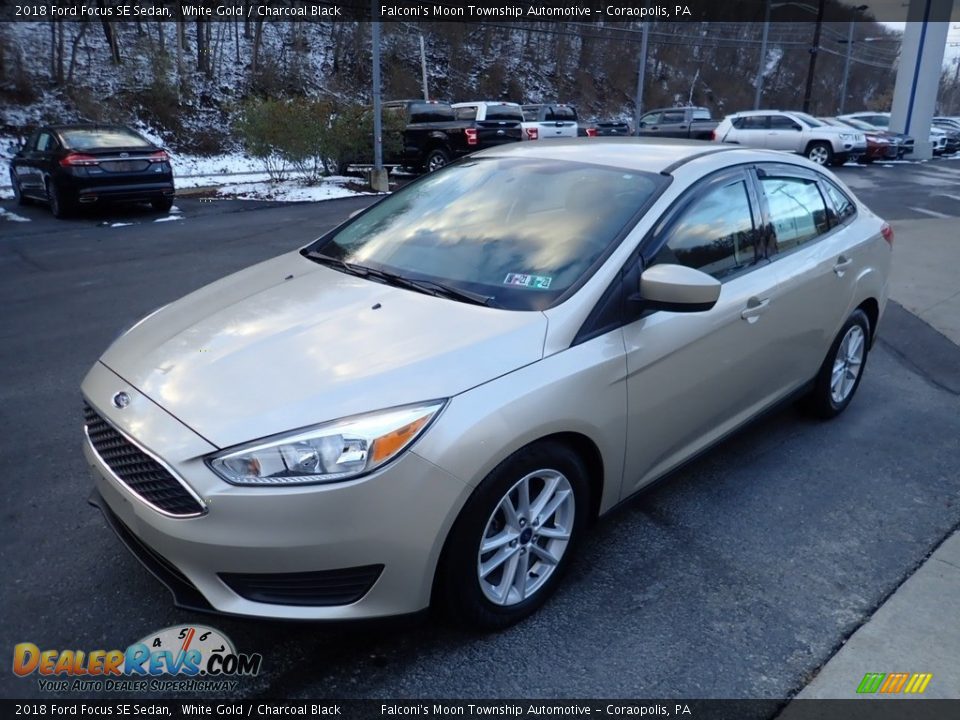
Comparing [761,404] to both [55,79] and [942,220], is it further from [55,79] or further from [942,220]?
[55,79]

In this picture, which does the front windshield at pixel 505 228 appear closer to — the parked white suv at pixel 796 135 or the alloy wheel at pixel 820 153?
the parked white suv at pixel 796 135

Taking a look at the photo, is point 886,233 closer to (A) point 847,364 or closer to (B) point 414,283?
(A) point 847,364

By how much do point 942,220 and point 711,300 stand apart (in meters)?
11.8

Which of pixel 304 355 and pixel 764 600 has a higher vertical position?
pixel 304 355

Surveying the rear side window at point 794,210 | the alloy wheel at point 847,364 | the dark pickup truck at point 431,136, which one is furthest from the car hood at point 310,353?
the dark pickup truck at point 431,136

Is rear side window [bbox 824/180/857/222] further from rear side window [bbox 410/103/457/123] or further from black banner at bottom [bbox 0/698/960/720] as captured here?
rear side window [bbox 410/103/457/123]

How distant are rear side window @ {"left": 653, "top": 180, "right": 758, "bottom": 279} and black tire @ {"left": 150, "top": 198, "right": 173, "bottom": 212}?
37.1ft

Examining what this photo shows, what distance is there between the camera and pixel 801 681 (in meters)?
2.58

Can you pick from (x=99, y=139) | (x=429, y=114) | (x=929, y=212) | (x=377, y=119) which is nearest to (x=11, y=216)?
(x=99, y=139)

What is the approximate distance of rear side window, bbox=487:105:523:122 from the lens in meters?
19.1

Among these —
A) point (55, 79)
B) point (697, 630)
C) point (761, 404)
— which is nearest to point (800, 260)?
point (761, 404)

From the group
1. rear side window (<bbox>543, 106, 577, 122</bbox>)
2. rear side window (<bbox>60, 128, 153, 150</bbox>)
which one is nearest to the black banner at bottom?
rear side window (<bbox>60, 128, 153, 150</bbox>)

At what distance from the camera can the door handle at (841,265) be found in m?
4.25

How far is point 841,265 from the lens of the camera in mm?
4289
